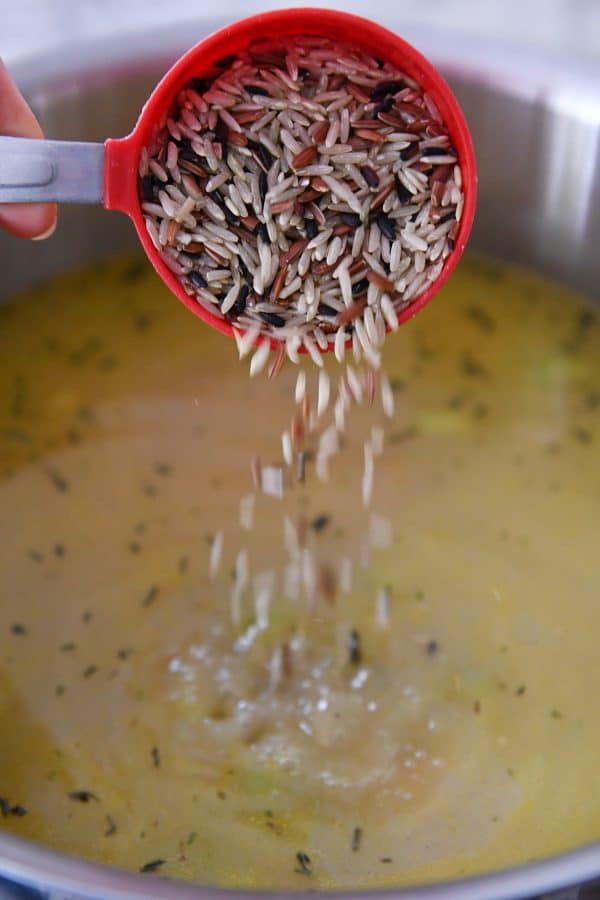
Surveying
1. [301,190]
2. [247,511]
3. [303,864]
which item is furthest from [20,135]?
[303,864]

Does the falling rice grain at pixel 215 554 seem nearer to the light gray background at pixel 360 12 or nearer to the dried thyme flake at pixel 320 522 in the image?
the dried thyme flake at pixel 320 522

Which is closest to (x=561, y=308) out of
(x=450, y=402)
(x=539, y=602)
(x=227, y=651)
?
(x=450, y=402)

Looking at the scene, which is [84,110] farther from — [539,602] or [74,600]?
[539,602]

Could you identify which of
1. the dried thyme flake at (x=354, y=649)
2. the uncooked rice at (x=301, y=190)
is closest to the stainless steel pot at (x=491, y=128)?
the uncooked rice at (x=301, y=190)

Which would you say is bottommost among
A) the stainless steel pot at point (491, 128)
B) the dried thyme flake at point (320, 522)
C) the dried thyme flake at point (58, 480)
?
the dried thyme flake at point (320, 522)

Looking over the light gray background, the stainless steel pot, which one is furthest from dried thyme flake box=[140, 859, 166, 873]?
the light gray background

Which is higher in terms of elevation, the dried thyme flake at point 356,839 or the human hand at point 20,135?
the human hand at point 20,135

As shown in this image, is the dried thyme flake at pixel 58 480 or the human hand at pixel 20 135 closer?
the human hand at pixel 20 135
